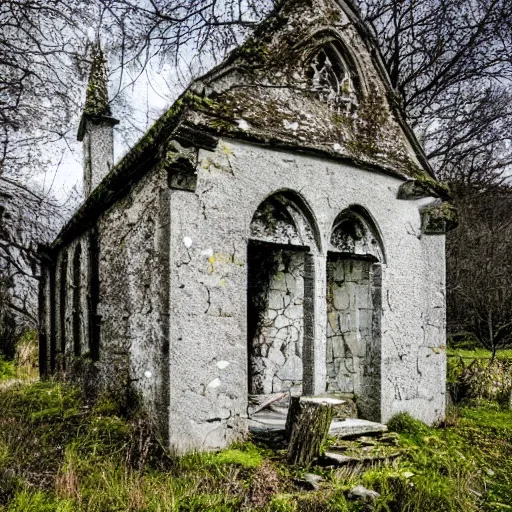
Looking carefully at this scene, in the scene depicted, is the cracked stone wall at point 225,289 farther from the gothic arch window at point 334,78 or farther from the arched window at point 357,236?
the gothic arch window at point 334,78

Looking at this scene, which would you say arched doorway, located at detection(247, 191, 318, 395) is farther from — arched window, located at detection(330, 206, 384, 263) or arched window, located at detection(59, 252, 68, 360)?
arched window, located at detection(59, 252, 68, 360)

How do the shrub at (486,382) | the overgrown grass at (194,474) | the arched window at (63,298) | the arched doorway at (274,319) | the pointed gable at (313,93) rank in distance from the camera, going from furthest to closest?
the arched window at (63,298)
the shrub at (486,382)
the arched doorway at (274,319)
the pointed gable at (313,93)
the overgrown grass at (194,474)

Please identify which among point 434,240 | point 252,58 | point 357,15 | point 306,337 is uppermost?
point 357,15

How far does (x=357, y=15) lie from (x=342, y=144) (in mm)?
2085

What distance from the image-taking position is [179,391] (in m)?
5.25

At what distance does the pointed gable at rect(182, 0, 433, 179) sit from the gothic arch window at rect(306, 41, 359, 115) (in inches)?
0.5

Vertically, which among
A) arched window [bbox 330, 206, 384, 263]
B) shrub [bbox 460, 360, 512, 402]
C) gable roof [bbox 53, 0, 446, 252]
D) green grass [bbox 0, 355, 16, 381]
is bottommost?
green grass [bbox 0, 355, 16, 381]

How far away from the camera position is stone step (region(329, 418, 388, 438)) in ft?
19.3

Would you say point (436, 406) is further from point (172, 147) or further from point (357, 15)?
point (357, 15)

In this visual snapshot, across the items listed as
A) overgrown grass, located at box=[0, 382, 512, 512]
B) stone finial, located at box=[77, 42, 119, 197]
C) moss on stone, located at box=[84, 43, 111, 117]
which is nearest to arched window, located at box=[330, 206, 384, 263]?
overgrown grass, located at box=[0, 382, 512, 512]

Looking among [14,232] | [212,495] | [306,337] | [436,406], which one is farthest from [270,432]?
[14,232]

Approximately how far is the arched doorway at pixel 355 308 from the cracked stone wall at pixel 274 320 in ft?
3.32

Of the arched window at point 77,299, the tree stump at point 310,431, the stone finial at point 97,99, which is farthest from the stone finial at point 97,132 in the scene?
the tree stump at point 310,431

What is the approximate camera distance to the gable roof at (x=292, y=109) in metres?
5.71
